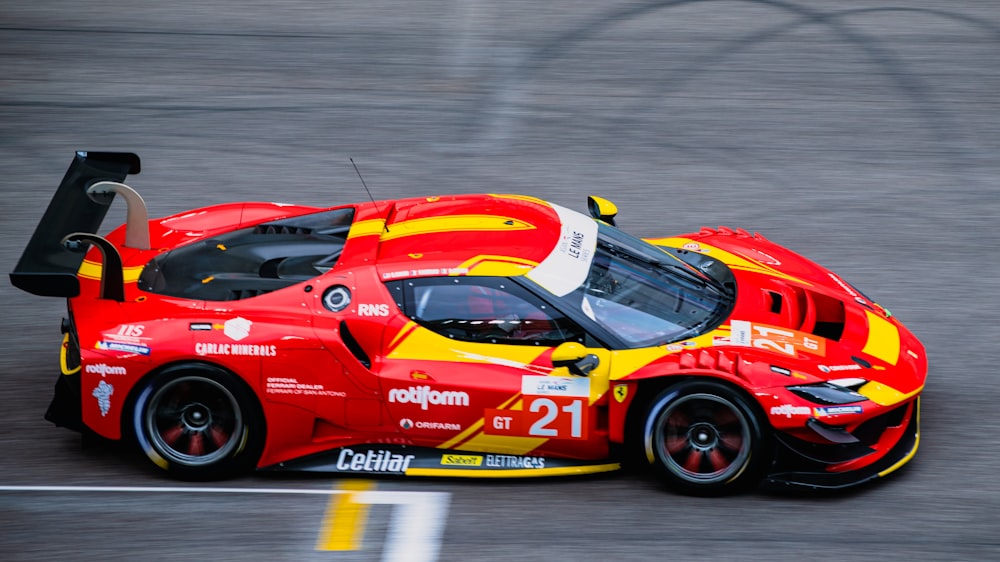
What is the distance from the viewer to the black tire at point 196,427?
6.11 meters

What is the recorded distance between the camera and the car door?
19.6 feet

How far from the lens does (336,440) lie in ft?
20.3

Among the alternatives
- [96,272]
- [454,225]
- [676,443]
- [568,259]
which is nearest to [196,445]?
[96,272]

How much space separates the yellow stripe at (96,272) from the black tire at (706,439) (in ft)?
9.67

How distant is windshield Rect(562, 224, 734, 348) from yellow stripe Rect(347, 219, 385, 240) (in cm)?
123

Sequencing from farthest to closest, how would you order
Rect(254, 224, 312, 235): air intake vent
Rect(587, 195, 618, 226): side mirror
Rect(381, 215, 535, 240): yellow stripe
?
Rect(587, 195, 618, 226): side mirror → Rect(254, 224, 312, 235): air intake vent → Rect(381, 215, 535, 240): yellow stripe

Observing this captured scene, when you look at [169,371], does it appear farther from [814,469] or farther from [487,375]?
[814,469]

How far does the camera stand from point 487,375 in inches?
236

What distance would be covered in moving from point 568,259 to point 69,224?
111 inches

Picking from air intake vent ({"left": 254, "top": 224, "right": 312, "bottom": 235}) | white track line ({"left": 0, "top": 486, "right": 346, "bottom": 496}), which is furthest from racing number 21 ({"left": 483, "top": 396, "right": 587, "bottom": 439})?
air intake vent ({"left": 254, "top": 224, "right": 312, "bottom": 235})

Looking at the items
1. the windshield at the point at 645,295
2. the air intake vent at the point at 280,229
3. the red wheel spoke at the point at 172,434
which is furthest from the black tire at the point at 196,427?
the windshield at the point at 645,295

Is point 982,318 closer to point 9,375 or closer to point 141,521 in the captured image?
point 141,521

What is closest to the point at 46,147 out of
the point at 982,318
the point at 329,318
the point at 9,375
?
the point at 9,375

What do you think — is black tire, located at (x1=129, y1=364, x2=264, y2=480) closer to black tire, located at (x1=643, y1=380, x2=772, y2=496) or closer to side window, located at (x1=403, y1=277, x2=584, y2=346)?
side window, located at (x1=403, y1=277, x2=584, y2=346)
